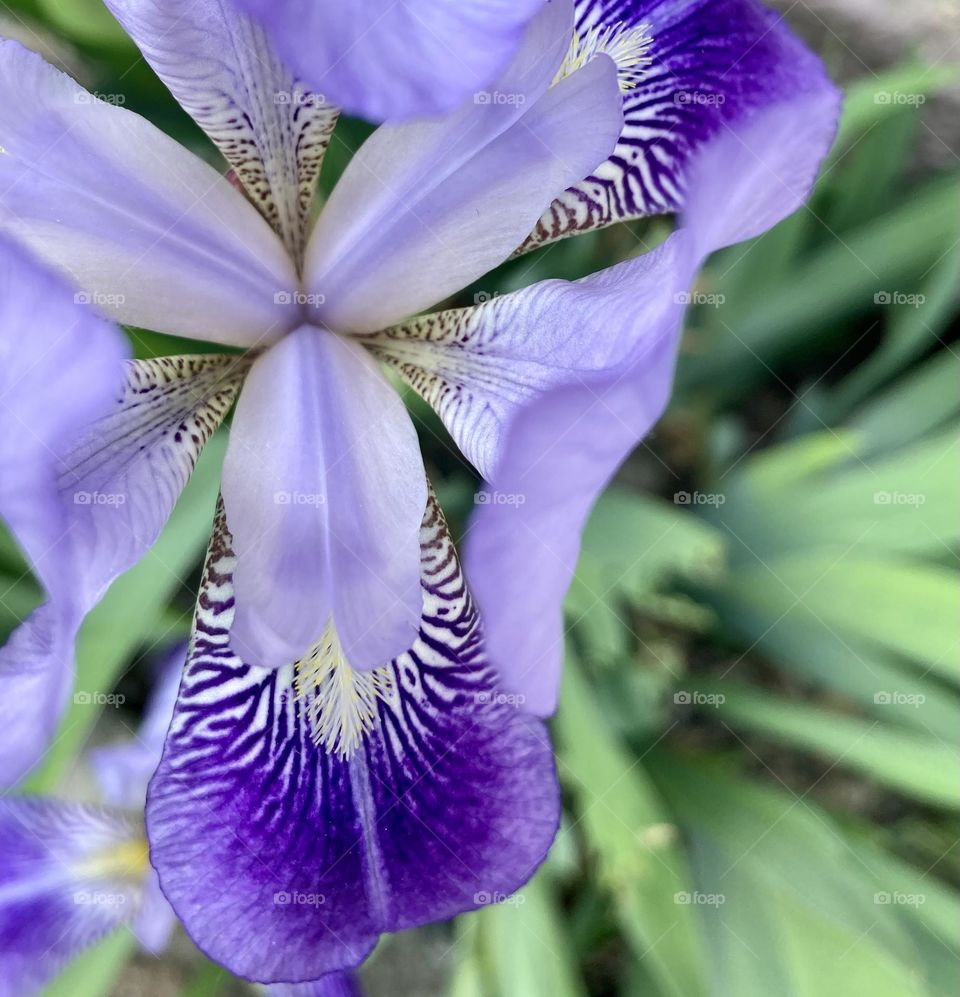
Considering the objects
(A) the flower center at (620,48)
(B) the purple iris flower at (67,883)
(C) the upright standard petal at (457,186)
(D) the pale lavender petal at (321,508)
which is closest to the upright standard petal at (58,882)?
(B) the purple iris flower at (67,883)

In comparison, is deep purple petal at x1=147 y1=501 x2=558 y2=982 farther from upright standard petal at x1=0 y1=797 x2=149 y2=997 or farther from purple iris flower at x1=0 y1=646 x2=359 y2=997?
upright standard petal at x1=0 y1=797 x2=149 y2=997

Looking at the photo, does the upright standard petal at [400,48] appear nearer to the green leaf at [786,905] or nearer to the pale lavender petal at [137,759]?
the pale lavender petal at [137,759]

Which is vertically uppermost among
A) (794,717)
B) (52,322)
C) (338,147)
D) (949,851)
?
(52,322)

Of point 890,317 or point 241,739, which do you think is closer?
point 241,739

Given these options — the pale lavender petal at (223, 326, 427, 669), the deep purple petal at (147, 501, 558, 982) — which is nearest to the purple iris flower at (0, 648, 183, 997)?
the deep purple petal at (147, 501, 558, 982)

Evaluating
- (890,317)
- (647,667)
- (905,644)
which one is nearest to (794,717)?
(905,644)

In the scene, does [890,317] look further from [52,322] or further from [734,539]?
[52,322]

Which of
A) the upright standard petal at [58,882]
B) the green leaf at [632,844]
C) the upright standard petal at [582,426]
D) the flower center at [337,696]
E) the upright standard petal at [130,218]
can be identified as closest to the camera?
the upright standard petal at [582,426]
